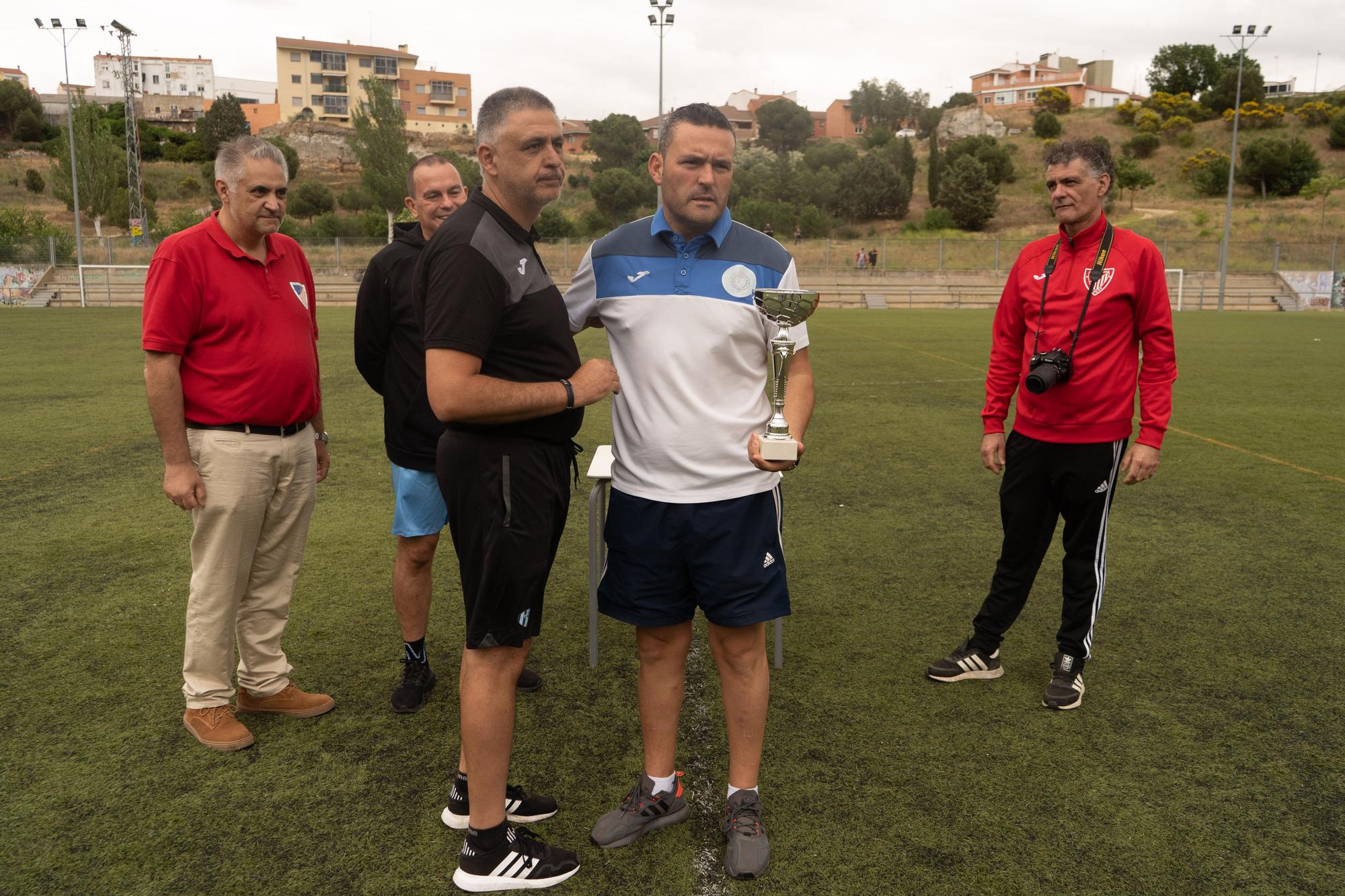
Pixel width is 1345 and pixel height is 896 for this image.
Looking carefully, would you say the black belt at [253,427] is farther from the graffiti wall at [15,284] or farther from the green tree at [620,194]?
the green tree at [620,194]

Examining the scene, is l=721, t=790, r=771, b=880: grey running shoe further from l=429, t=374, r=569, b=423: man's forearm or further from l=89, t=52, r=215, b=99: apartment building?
l=89, t=52, r=215, b=99: apartment building

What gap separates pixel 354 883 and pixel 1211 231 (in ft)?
173

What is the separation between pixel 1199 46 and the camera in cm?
7969

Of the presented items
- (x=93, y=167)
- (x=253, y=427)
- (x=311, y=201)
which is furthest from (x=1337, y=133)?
(x=253, y=427)

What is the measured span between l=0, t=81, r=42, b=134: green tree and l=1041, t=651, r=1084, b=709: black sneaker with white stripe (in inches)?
3556

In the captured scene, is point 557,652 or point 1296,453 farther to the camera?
point 1296,453

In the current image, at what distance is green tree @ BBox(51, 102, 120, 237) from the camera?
4662 centimetres

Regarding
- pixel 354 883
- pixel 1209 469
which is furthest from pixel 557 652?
pixel 1209 469

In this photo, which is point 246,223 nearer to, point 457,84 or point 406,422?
point 406,422

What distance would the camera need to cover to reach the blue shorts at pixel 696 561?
257 cm

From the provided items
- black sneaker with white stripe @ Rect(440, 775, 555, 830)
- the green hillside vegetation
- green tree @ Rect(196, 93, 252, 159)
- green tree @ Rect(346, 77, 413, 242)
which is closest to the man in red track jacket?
black sneaker with white stripe @ Rect(440, 775, 555, 830)

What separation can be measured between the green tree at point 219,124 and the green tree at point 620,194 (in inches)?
1237

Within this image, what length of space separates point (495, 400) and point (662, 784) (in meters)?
1.28

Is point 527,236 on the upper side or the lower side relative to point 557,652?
upper
